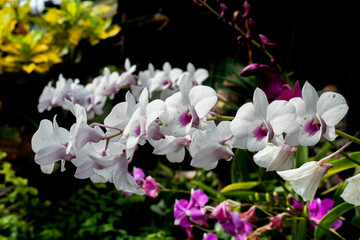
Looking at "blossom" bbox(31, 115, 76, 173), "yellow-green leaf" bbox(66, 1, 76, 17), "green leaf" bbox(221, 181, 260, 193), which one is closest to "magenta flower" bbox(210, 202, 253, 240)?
"green leaf" bbox(221, 181, 260, 193)

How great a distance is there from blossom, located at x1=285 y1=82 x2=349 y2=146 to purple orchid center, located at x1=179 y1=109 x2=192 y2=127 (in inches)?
6.7

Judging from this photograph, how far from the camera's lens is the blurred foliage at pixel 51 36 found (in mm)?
2512

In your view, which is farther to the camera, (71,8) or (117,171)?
(71,8)

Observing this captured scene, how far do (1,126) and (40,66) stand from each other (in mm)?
792

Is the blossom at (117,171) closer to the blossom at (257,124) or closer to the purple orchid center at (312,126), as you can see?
the blossom at (257,124)

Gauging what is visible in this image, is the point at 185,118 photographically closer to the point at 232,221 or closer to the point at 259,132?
the point at 259,132

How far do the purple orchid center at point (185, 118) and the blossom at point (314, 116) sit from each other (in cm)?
17

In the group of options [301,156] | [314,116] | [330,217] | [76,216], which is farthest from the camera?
[76,216]

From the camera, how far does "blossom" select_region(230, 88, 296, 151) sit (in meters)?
0.61

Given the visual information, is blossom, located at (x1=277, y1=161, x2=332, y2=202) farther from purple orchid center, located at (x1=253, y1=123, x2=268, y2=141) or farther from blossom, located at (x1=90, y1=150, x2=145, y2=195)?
blossom, located at (x1=90, y1=150, x2=145, y2=195)

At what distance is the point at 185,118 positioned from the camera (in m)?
0.65

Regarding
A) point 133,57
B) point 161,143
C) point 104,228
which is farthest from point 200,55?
point 161,143

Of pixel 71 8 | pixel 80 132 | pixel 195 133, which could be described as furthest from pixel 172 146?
pixel 71 8

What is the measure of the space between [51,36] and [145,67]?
0.78 metres
